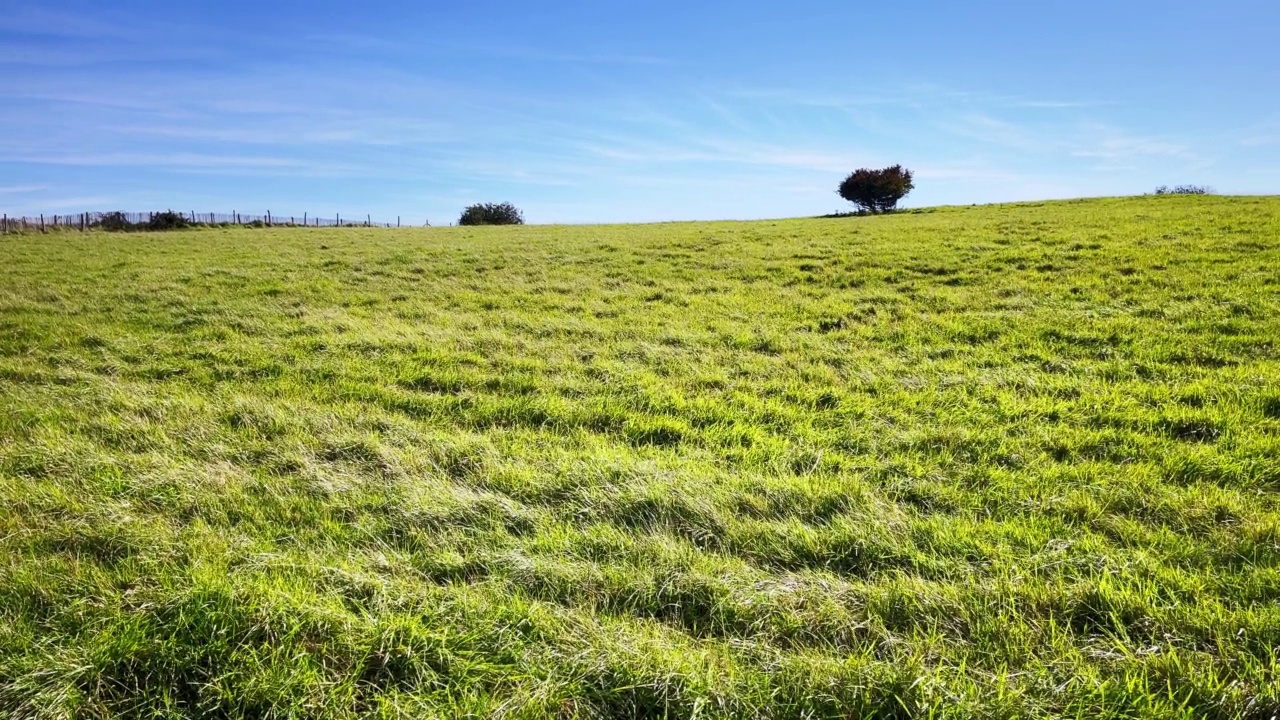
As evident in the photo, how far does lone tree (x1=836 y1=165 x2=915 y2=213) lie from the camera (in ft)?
153

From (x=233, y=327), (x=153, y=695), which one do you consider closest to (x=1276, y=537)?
(x=153, y=695)

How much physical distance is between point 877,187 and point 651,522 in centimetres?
4939

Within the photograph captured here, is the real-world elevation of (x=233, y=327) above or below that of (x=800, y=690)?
above

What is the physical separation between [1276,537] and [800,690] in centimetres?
295

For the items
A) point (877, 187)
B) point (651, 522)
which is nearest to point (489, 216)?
point (877, 187)

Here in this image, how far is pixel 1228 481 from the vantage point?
3982 millimetres

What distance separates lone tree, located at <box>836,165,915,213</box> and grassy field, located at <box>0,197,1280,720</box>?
41.1 metres

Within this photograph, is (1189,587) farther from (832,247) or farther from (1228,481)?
(832,247)

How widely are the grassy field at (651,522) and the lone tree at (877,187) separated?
4108cm

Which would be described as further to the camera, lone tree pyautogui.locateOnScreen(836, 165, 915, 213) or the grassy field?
lone tree pyautogui.locateOnScreen(836, 165, 915, 213)

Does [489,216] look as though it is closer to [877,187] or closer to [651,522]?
[877,187]

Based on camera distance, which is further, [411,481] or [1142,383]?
[1142,383]

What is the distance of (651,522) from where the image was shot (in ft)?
12.0

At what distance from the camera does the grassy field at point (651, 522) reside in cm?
241
